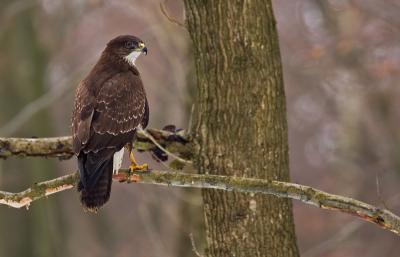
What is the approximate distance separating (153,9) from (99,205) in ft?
31.2

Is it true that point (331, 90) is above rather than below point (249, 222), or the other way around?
above

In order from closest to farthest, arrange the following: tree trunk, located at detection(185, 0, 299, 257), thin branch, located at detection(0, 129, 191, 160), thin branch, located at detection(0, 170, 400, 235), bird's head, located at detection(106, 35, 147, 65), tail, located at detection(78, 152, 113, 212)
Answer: thin branch, located at detection(0, 170, 400, 235) < tail, located at detection(78, 152, 113, 212) < tree trunk, located at detection(185, 0, 299, 257) < thin branch, located at detection(0, 129, 191, 160) < bird's head, located at detection(106, 35, 147, 65)

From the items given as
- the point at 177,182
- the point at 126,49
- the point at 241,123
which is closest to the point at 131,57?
the point at 126,49

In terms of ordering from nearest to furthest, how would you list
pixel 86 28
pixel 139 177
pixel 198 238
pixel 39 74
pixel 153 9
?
pixel 139 177
pixel 198 238
pixel 153 9
pixel 39 74
pixel 86 28

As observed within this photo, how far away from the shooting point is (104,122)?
723cm

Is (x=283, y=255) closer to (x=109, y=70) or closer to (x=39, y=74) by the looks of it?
(x=109, y=70)

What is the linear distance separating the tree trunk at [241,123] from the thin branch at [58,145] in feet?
0.93

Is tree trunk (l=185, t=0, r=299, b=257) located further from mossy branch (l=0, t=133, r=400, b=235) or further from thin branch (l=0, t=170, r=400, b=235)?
thin branch (l=0, t=170, r=400, b=235)

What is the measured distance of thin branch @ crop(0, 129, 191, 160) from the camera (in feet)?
24.0

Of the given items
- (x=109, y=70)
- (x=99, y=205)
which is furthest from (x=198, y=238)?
(x=99, y=205)

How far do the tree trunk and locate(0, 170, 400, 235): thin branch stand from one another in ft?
2.74

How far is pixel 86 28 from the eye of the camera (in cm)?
2730

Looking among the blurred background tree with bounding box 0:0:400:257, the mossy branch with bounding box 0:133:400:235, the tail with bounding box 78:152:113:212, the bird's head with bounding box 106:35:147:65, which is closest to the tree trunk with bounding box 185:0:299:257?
the mossy branch with bounding box 0:133:400:235

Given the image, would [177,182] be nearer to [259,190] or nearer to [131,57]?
[259,190]
